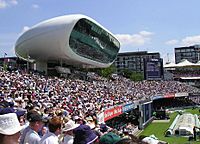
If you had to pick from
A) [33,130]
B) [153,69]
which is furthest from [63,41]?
[33,130]

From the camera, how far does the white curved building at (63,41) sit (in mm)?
47500

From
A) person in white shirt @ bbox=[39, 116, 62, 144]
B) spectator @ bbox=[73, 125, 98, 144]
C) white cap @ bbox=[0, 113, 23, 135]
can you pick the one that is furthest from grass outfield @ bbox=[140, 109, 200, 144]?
white cap @ bbox=[0, 113, 23, 135]

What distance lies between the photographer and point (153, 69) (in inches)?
2751

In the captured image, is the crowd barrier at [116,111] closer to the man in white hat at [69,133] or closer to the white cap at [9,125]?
the man in white hat at [69,133]

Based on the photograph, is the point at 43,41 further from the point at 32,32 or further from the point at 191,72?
the point at 191,72

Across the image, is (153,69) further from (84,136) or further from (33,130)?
(84,136)

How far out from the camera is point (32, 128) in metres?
6.65

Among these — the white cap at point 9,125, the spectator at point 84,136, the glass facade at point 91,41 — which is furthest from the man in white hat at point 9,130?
the glass facade at point 91,41

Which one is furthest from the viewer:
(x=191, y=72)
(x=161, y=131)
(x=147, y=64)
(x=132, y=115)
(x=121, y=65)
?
(x=121, y=65)

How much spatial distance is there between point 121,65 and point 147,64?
11446cm

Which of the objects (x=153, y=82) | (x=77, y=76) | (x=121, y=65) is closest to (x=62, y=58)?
(x=77, y=76)

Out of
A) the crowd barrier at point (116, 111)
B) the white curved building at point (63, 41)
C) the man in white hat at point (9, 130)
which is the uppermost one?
the white curved building at point (63, 41)

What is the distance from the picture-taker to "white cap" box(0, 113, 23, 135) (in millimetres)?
4005

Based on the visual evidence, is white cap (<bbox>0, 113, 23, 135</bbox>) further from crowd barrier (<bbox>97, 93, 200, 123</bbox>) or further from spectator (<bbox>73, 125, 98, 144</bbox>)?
crowd barrier (<bbox>97, 93, 200, 123</bbox>)
